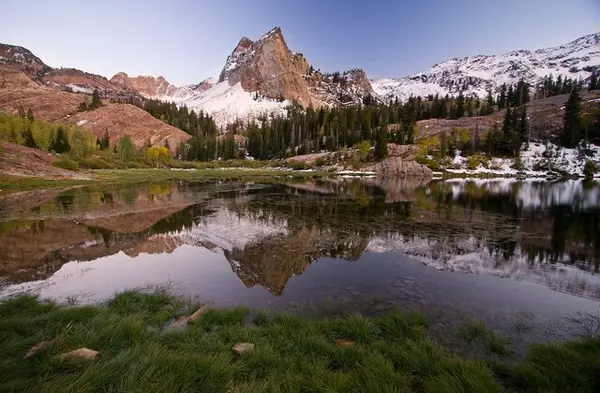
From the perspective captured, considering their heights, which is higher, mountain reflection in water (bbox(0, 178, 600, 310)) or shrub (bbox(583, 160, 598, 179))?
shrub (bbox(583, 160, 598, 179))

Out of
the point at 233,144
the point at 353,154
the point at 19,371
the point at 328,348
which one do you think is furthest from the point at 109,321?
the point at 233,144

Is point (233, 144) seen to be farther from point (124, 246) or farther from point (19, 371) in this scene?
point (19, 371)

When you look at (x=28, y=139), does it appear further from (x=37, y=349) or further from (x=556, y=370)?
(x=556, y=370)

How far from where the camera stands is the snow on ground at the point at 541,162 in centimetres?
9744

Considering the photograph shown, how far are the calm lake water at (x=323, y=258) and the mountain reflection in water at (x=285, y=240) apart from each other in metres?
0.08

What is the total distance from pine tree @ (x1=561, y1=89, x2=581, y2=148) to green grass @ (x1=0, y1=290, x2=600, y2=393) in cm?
13749

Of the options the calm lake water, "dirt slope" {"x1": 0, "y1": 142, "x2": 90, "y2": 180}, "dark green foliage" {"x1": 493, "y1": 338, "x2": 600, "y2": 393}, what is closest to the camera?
"dark green foliage" {"x1": 493, "y1": 338, "x2": 600, "y2": 393}

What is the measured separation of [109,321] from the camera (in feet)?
25.6

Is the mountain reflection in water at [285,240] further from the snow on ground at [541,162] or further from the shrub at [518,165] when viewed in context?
the shrub at [518,165]

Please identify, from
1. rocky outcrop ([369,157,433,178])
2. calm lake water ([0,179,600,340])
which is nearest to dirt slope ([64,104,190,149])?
rocky outcrop ([369,157,433,178])

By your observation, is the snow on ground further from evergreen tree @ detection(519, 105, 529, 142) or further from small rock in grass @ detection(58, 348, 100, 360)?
small rock in grass @ detection(58, 348, 100, 360)

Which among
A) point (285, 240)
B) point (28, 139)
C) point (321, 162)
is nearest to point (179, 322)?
point (285, 240)

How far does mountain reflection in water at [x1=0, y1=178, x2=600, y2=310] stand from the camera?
13195mm

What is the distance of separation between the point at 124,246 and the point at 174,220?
7.06 meters
